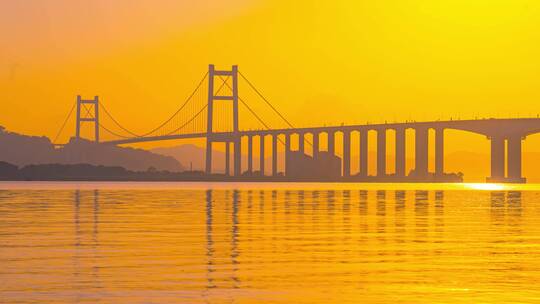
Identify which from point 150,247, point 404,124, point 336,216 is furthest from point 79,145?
point 150,247

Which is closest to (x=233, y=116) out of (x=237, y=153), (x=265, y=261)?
(x=237, y=153)

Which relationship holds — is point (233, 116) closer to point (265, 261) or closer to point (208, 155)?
point (208, 155)

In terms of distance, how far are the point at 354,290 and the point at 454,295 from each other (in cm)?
131

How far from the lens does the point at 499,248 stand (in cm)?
2288

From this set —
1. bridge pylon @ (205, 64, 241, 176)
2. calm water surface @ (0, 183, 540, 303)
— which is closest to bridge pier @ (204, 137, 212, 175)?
bridge pylon @ (205, 64, 241, 176)

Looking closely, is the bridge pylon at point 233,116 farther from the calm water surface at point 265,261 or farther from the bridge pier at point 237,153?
the calm water surface at point 265,261

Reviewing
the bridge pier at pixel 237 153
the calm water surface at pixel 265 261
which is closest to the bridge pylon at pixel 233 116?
the bridge pier at pixel 237 153

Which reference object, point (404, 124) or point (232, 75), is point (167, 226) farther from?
point (232, 75)

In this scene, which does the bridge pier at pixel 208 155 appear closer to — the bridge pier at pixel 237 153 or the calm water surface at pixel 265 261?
the bridge pier at pixel 237 153

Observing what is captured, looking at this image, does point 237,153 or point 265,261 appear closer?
point 265,261

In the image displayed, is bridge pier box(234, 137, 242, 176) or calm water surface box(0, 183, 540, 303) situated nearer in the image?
calm water surface box(0, 183, 540, 303)

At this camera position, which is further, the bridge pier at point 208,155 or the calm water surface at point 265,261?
the bridge pier at point 208,155

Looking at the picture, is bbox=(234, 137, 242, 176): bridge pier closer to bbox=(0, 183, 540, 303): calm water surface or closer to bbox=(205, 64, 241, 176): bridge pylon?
bbox=(205, 64, 241, 176): bridge pylon

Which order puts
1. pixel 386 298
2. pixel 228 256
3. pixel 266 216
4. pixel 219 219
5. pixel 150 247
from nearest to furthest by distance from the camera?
pixel 386 298 < pixel 228 256 < pixel 150 247 < pixel 219 219 < pixel 266 216
